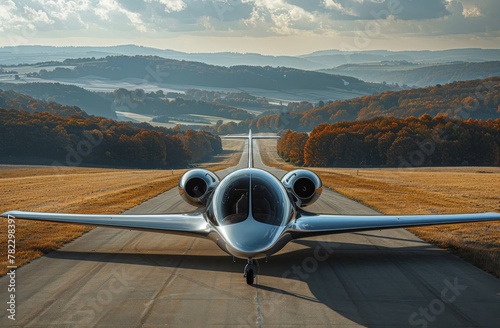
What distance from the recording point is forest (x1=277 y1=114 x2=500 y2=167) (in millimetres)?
109250

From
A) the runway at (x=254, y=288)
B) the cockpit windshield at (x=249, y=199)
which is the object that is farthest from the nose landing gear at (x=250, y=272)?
the cockpit windshield at (x=249, y=199)

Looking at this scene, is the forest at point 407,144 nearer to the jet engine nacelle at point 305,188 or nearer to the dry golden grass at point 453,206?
the dry golden grass at point 453,206

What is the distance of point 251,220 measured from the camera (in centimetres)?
1496

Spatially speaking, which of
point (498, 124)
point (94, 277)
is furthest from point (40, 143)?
point (94, 277)

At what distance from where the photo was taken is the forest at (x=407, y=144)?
109 metres

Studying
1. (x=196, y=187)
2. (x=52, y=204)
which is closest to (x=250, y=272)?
(x=196, y=187)

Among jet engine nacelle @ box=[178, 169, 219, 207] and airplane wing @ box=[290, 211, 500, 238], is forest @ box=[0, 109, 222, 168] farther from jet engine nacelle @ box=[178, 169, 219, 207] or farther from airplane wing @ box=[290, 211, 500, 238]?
airplane wing @ box=[290, 211, 500, 238]

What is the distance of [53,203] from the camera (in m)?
34.4

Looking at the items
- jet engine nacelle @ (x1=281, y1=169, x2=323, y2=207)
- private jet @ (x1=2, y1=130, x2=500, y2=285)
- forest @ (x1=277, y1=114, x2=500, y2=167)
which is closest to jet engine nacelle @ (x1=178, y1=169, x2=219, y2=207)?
private jet @ (x1=2, y1=130, x2=500, y2=285)

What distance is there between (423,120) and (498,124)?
15192 millimetres

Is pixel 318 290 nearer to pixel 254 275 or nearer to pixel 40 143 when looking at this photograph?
pixel 254 275

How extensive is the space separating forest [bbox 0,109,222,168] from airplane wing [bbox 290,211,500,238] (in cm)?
9829

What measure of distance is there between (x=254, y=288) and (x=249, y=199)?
261 centimetres

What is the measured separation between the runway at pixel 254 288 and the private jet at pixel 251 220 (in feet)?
3.55
